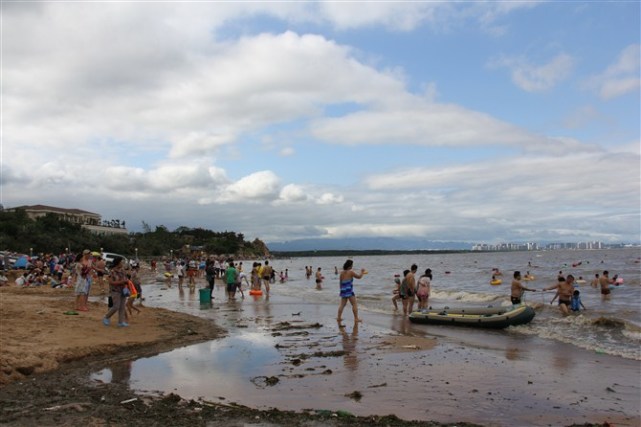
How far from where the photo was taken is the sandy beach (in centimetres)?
545

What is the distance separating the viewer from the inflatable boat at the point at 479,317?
43.5 feet

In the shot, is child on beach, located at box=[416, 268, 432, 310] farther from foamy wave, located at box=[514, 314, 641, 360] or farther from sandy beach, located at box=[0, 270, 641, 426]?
sandy beach, located at box=[0, 270, 641, 426]

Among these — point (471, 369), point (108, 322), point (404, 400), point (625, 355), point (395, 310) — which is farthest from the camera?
point (395, 310)

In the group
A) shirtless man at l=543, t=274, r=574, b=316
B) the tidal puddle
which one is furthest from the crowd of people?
the tidal puddle

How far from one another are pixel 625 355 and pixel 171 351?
8.71 metres

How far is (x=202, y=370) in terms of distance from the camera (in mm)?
7477

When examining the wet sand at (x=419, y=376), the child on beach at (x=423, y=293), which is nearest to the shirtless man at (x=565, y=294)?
the child on beach at (x=423, y=293)

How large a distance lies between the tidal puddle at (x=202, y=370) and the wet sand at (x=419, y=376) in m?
0.03

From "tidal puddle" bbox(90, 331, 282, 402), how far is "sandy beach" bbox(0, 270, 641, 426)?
3 centimetres

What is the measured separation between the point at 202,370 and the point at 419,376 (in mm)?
3205

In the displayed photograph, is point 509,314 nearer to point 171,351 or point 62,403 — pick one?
point 171,351

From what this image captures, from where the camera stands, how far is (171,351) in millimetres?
8836

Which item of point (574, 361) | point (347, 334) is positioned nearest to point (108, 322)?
point (347, 334)

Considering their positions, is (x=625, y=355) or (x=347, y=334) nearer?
(x=625, y=355)
